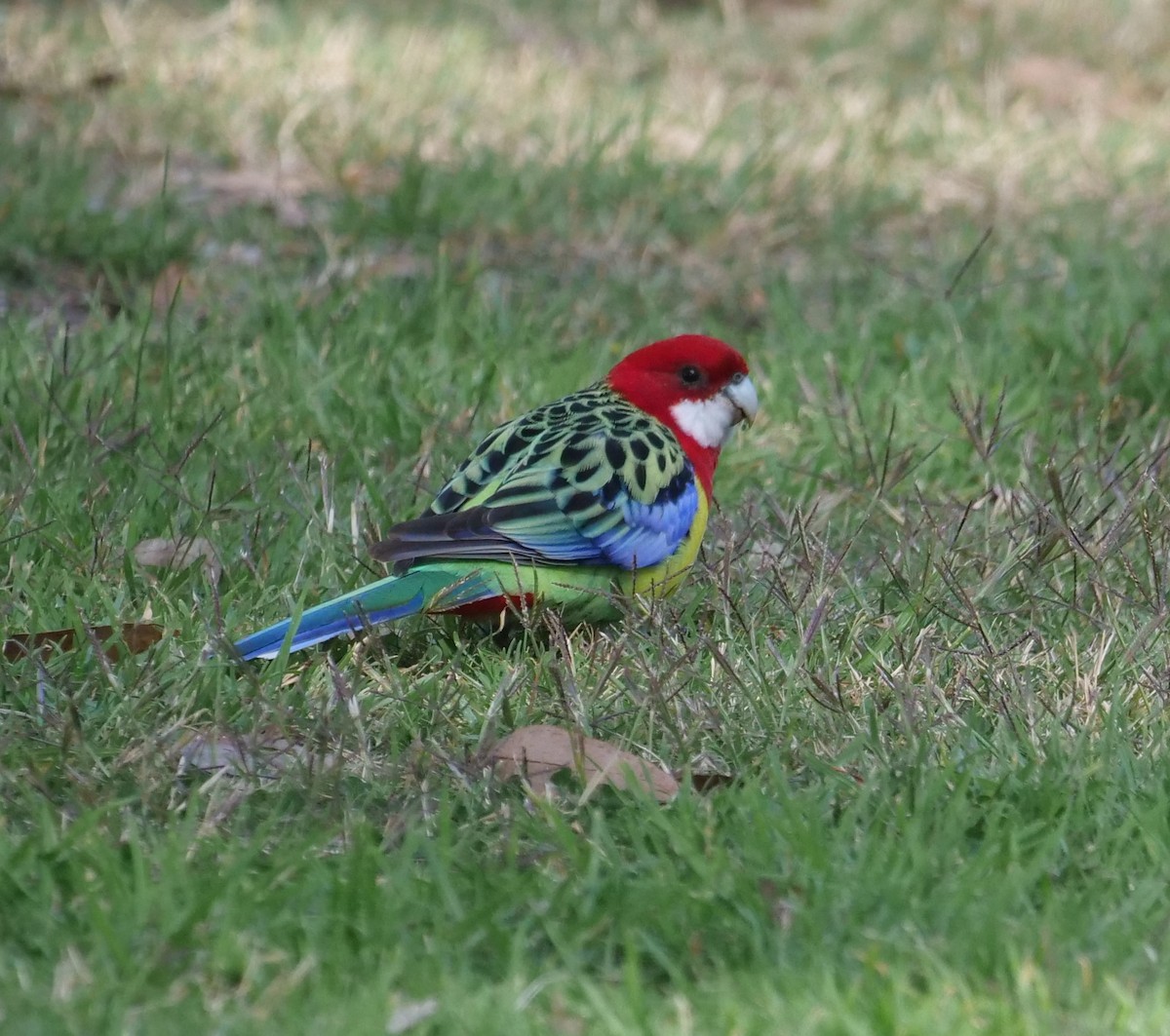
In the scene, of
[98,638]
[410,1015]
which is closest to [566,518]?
[98,638]

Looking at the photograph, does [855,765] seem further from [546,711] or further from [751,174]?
[751,174]

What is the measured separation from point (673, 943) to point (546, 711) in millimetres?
745

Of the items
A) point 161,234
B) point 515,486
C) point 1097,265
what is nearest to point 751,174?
point 1097,265

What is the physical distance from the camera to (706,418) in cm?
398

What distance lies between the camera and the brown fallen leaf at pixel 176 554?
11.6 feet

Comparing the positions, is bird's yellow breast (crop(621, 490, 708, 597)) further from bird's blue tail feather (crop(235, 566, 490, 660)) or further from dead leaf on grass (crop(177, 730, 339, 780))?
dead leaf on grass (crop(177, 730, 339, 780))

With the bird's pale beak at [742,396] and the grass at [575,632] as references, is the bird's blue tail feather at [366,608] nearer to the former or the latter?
the grass at [575,632]

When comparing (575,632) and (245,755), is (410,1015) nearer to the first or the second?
(245,755)

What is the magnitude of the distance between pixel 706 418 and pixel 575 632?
28.0 inches

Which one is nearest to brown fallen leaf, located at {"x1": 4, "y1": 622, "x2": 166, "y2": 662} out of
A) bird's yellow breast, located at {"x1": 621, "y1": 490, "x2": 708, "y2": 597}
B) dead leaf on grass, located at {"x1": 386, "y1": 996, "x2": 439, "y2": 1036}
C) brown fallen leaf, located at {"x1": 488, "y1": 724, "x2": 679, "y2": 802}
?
brown fallen leaf, located at {"x1": 488, "y1": 724, "x2": 679, "y2": 802}

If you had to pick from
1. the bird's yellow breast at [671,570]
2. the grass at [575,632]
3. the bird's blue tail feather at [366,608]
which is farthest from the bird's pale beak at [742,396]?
the bird's blue tail feather at [366,608]

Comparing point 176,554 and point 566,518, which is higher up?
point 566,518

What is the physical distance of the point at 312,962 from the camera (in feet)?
7.36

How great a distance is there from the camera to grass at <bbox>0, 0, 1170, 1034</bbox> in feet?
7.65
